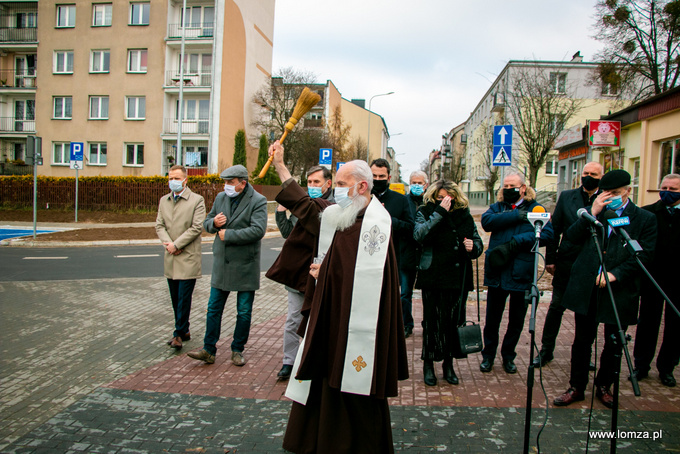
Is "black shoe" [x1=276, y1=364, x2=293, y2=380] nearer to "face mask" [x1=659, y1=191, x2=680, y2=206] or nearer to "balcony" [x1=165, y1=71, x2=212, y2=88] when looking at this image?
"face mask" [x1=659, y1=191, x2=680, y2=206]

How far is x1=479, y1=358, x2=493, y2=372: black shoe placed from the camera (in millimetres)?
5250

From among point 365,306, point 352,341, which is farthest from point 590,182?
point 352,341

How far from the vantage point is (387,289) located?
3.25m

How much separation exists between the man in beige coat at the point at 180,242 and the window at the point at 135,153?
3060 cm

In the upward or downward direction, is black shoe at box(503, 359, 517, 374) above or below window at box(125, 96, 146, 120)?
below

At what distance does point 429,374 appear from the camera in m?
4.87

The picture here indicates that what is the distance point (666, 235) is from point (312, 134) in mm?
42428

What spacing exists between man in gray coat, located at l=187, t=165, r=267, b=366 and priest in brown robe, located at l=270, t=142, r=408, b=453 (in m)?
2.11

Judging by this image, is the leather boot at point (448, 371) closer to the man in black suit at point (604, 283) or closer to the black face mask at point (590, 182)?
the man in black suit at point (604, 283)

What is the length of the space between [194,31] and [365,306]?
35.4 m

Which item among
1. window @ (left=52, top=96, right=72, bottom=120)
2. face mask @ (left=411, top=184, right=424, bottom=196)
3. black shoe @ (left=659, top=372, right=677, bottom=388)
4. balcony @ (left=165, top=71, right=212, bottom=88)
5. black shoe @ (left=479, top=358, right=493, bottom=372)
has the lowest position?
black shoe @ (left=479, top=358, right=493, bottom=372)

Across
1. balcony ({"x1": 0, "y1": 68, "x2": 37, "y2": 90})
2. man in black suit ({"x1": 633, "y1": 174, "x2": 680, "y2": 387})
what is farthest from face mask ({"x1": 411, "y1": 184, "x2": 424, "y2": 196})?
balcony ({"x1": 0, "y1": 68, "x2": 37, "y2": 90})

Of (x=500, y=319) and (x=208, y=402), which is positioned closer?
(x=208, y=402)

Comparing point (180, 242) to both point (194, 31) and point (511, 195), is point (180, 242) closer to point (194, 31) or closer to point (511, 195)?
point (511, 195)
